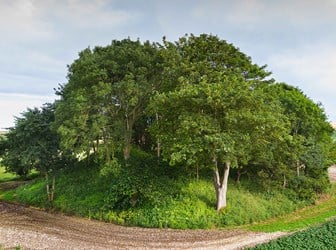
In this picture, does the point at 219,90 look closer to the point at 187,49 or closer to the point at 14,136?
the point at 187,49

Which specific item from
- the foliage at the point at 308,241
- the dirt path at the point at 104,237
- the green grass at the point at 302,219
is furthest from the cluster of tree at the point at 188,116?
the foliage at the point at 308,241

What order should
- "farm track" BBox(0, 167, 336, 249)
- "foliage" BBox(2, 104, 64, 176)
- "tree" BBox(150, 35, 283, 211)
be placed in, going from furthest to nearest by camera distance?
"foliage" BBox(2, 104, 64, 176), "tree" BBox(150, 35, 283, 211), "farm track" BBox(0, 167, 336, 249)

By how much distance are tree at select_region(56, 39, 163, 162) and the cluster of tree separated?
3.2 inches

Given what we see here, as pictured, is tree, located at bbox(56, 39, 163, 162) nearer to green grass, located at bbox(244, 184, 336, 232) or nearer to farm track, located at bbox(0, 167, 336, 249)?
farm track, located at bbox(0, 167, 336, 249)

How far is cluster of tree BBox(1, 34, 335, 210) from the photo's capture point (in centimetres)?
1916

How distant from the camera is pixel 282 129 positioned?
20.0 m

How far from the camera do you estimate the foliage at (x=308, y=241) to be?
1466cm

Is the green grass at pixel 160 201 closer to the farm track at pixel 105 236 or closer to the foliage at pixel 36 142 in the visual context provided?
the farm track at pixel 105 236

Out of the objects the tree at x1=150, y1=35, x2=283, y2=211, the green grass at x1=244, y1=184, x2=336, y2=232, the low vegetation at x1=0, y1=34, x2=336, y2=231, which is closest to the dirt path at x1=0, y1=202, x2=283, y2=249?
the low vegetation at x1=0, y1=34, x2=336, y2=231

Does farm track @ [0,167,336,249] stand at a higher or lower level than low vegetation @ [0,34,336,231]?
lower

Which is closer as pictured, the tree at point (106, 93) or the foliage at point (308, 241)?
the foliage at point (308, 241)

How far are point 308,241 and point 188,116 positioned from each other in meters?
9.50

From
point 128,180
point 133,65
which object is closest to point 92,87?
point 133,65

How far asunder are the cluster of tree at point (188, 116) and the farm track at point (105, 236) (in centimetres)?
431
